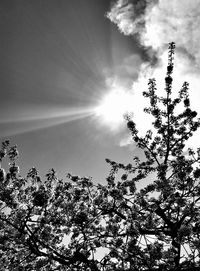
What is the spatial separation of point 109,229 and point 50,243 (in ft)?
8.65

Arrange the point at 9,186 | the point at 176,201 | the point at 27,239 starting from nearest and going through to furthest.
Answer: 1. the point at 27,239
2. the point at 176,201
3. the point at 9,186

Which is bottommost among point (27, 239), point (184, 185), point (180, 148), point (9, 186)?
point (27, 239)

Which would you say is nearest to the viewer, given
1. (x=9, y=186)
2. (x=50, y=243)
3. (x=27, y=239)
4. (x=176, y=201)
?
(x=27, y=239)

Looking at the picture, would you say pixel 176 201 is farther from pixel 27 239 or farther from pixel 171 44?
pixel 171 44

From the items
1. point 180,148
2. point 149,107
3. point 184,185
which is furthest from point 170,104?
point 184,185

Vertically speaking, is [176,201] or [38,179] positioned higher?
Result: [38,179]

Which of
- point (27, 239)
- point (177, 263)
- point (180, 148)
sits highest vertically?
point (180, 148)

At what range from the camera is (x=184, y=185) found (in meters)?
10.2

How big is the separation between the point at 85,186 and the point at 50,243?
286cm

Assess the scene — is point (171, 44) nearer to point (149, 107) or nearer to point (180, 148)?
point (149, 107)

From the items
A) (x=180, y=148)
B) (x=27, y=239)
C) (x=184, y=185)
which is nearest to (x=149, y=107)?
(x=180, y=148)

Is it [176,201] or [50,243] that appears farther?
[50,243]

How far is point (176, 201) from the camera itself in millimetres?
9906

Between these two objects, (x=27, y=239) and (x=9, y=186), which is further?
(x=9, y=186)
